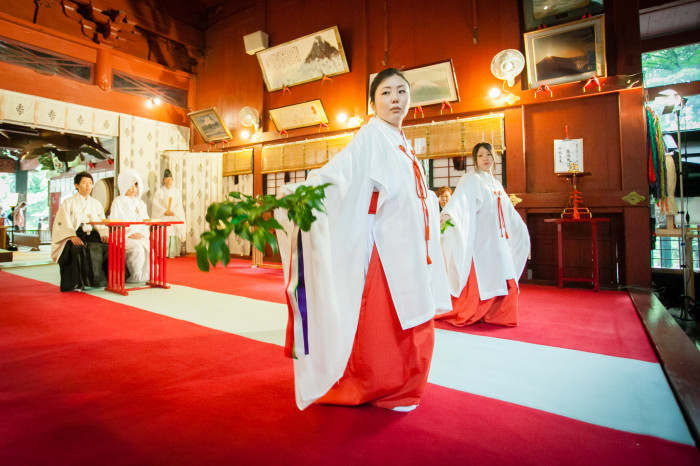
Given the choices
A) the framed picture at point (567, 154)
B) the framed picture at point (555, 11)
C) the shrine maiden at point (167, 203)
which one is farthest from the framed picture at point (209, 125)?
the framed picture at point (567, 154)

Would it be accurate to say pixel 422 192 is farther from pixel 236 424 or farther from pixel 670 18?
pixel 670 18

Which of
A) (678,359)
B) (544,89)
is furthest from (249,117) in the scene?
(678,359)

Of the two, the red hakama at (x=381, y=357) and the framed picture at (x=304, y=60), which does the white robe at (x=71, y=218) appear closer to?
the framed picture at (x=304, y=60)

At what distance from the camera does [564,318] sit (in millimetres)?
3125

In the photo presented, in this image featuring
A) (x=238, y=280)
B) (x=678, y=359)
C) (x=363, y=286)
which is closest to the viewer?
(x=363, y=286)

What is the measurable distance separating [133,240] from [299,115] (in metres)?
3.76

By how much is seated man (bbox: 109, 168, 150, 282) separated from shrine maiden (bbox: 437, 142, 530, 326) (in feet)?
13.1

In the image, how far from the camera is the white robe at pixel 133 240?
15.9ft

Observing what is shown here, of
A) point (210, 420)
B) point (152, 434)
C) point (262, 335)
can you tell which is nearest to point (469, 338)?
point (262, 335)

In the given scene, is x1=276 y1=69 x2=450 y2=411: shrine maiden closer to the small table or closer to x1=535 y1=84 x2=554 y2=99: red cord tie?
the small table

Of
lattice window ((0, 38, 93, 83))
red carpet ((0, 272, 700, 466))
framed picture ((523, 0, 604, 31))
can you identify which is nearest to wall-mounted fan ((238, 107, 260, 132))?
lattice window ((0, 38, 93, 83))

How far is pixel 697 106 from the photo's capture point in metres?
7.67

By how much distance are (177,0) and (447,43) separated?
647 centimetres

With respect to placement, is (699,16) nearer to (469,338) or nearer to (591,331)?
(591,331)
